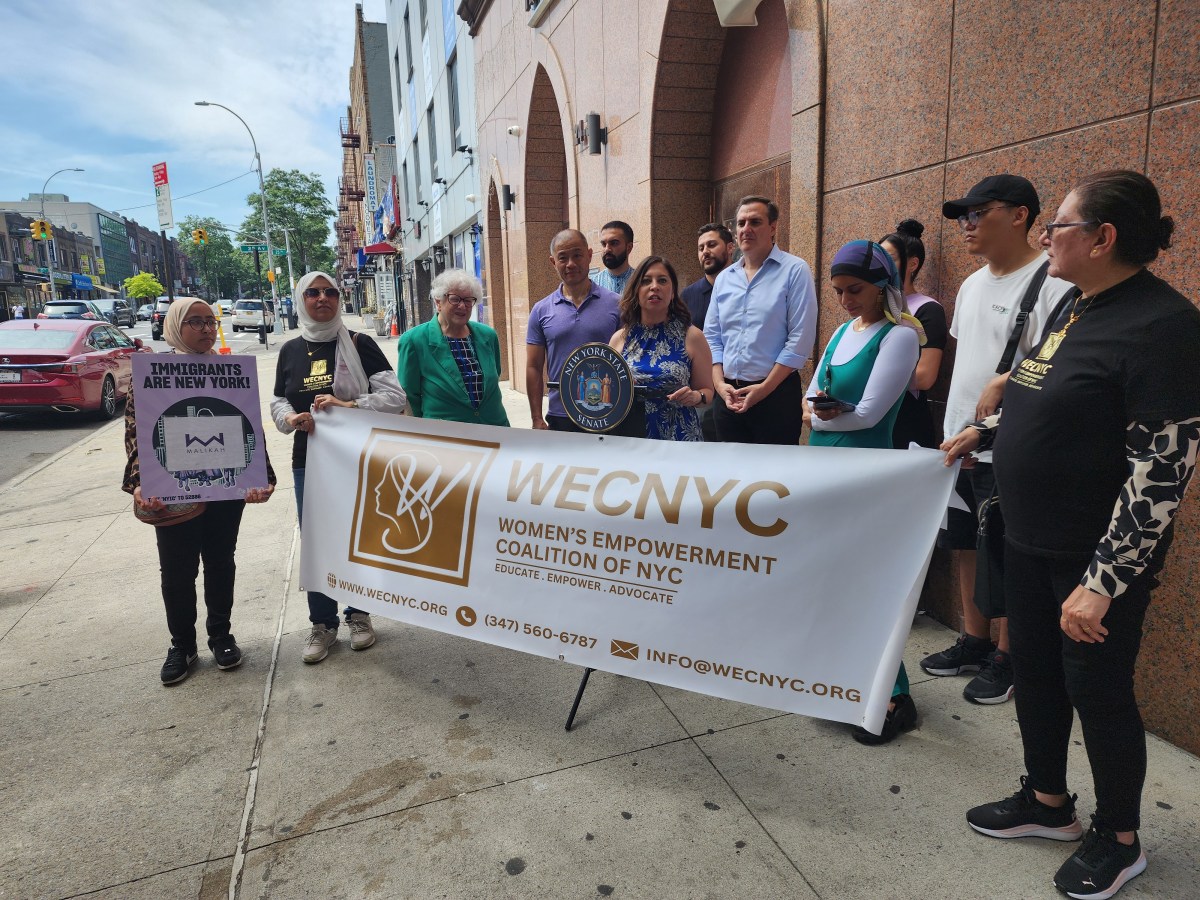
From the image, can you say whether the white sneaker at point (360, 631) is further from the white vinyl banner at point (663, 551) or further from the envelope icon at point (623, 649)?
the envelope icon at point (623, 649)

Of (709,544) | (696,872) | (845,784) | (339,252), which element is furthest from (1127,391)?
(339,252)

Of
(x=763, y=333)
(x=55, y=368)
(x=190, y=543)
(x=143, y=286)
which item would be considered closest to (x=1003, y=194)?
(x=763, y=333)

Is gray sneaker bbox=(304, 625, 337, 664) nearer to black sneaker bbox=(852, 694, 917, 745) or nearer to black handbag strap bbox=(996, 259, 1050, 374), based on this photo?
black sneaker bbox=(852, 694, 917, 745)

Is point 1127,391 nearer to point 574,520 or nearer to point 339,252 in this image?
point 574,520

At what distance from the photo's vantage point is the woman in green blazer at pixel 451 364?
3711mm

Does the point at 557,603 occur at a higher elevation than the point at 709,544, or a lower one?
lower

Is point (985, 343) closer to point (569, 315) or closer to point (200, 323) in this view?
point (569, 315)

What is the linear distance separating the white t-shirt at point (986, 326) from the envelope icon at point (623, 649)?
1694mm

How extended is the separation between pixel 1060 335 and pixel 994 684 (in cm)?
181

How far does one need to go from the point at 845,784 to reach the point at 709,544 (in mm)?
1019

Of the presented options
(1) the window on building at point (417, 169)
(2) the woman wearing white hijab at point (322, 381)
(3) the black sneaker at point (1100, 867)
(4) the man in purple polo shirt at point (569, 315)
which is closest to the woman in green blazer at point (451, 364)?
(2) the woman wearing white hijab at point (322, 381)

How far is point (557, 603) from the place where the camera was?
112 inches

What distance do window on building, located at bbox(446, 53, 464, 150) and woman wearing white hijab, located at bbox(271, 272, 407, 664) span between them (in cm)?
1486

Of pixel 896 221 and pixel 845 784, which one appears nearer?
pixel 845 784
